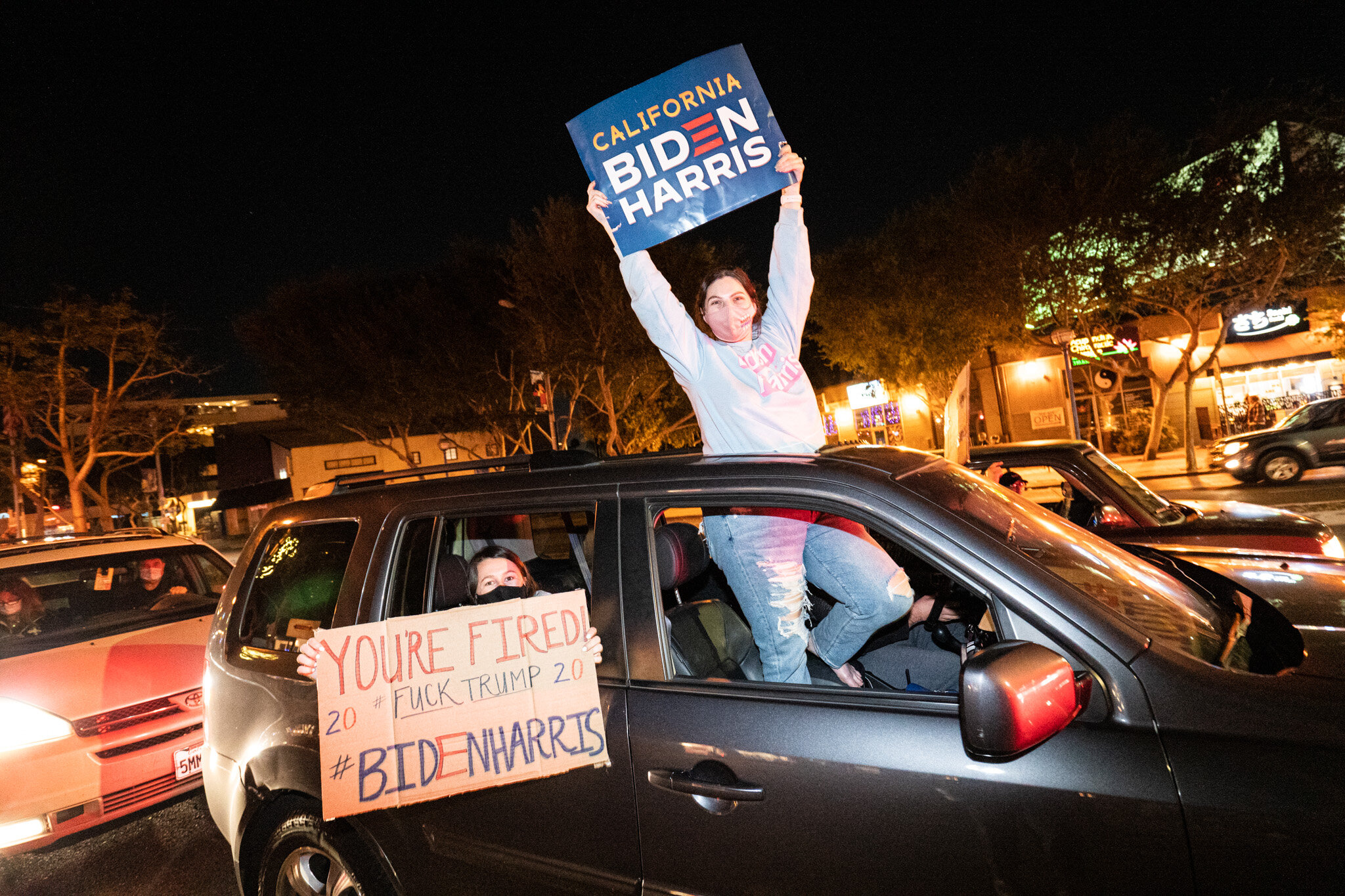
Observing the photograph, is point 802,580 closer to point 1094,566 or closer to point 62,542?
point 1094,566

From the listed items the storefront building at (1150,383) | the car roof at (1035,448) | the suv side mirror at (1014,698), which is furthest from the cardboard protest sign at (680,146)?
the storefront building at (1150,383)

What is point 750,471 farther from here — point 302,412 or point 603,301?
point 302,412

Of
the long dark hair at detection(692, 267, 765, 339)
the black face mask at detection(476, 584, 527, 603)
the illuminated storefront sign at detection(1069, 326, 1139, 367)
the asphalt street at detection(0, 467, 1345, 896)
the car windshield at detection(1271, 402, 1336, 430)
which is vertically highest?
the illuminated storefront sign at detection(1069, 326, 1139, 367)

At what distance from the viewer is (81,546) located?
17.2 feet

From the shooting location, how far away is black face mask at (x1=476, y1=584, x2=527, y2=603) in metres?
2.59

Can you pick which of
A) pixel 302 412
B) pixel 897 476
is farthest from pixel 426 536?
pixel 302 412

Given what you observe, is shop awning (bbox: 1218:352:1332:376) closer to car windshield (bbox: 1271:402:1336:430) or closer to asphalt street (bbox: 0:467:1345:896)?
car windshield (bbox: 1271:402:1336:430)

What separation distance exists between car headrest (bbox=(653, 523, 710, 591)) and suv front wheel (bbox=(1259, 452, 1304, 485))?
14733 millimetres

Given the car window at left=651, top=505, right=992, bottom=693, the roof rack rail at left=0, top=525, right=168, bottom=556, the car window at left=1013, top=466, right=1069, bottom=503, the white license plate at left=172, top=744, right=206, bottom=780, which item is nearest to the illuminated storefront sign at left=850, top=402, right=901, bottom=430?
the car window at left=1013, top=466, right=1069, bottom=503

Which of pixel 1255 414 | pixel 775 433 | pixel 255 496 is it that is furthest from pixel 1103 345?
pixel 255 496

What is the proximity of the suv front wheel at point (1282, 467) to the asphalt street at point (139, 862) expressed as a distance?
1608cm

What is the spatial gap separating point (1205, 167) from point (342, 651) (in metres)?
20.0

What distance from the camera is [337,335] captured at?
75.1ft

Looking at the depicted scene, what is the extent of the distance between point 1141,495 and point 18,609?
7425 mm
